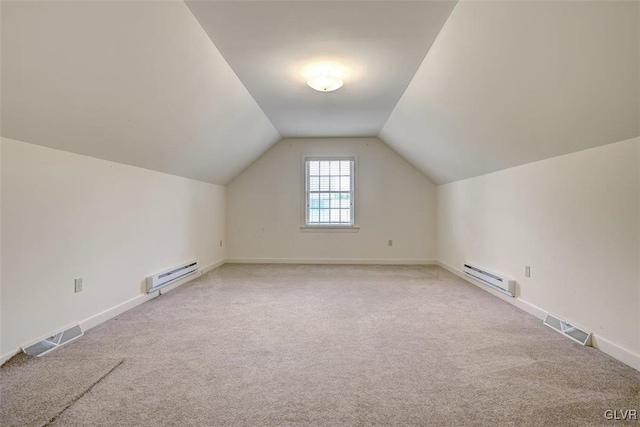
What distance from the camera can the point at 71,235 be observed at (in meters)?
2.48

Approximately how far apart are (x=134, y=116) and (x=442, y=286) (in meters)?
3.97

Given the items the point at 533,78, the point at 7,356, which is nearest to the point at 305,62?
the point at 533,78

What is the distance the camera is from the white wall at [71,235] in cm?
204

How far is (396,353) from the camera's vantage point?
2178 mm

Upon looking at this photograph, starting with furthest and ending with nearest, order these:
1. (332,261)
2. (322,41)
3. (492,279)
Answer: (332,261)
(492,279)
(322,41)

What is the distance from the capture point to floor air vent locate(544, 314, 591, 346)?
228 centimetres

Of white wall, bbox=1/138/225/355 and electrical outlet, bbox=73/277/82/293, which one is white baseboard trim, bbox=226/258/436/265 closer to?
white wall, bbox=1/138/225/355

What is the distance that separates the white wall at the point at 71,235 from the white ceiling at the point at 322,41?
1567 mm

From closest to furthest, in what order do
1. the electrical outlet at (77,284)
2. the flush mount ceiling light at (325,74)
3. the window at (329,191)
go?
the electrical outlet at (77,284) < the flush mount ceiling light at (325,74) < the window at (329,191)

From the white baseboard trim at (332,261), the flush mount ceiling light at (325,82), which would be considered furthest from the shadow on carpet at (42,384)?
the white baseboard trim at (332,261)

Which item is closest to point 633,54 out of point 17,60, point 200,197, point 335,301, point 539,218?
point 539,218

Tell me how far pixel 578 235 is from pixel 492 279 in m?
1.34

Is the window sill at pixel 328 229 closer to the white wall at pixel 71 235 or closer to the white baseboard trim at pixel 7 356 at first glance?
the white wall at pixel 71 235

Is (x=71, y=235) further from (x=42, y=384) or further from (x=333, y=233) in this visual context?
(x=333, y=233)
